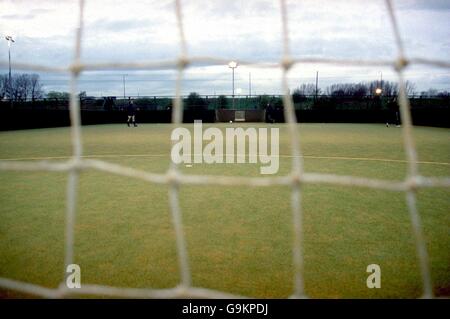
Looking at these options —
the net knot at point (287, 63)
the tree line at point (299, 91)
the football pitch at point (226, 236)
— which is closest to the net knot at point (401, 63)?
the net knot at point (287, 63)

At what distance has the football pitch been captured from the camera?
6.55 ft

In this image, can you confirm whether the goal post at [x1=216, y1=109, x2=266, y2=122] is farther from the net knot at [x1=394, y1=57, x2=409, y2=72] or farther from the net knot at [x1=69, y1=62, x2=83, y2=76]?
the net knot at [x1=394, y1=57, x2=409, y2=72]

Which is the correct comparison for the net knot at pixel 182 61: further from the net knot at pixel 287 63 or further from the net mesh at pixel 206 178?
the net knot at pixel 287 63

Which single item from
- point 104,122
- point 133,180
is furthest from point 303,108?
point 133,180

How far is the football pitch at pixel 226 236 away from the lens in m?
2.00

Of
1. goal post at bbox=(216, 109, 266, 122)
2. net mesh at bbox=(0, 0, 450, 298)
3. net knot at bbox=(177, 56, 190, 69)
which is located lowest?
net mesh at bbox=(0, 0, 450, 298)

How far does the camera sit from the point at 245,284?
195 cm

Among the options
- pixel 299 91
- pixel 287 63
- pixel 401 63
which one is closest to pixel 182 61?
pixel 287 63

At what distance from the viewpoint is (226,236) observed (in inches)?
103

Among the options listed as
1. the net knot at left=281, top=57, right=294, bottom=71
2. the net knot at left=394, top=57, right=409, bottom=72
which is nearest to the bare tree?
the net knot at left=281, top=57, right=294, bottom=71

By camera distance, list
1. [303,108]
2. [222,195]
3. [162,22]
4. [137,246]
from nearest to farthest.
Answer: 1. [137,246]
2. [162,22]
3. [222,195]
4. [303,108]

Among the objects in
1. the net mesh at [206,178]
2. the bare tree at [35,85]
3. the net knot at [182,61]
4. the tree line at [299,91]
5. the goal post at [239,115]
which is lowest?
the net mesh at [206,178]

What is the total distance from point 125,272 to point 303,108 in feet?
65.1
